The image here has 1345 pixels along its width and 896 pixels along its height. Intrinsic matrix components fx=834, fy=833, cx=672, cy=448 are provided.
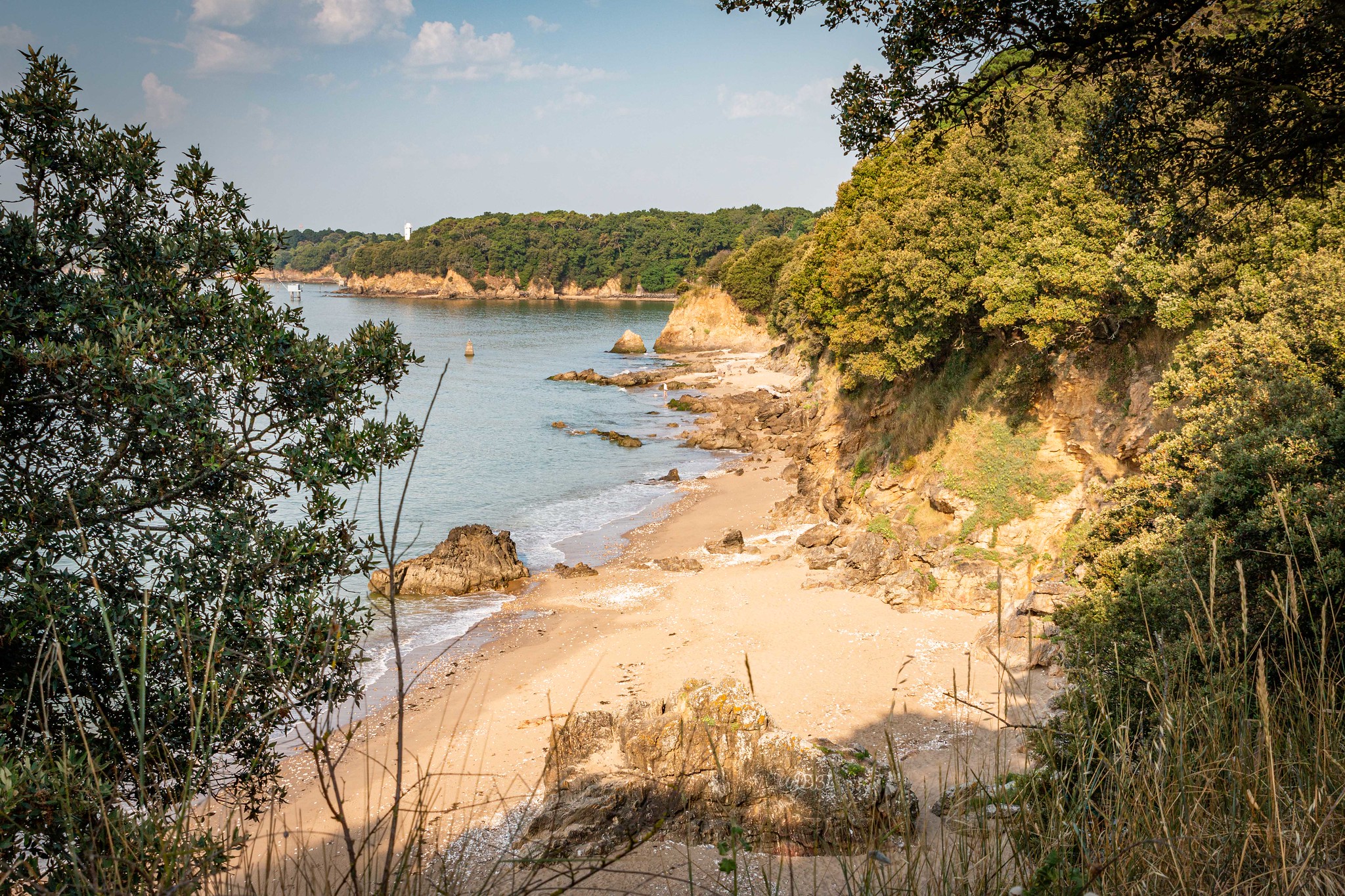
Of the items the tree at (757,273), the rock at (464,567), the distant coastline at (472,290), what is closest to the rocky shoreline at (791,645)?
the rock at (464,567)

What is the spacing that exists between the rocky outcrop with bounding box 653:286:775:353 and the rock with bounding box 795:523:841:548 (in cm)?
6168

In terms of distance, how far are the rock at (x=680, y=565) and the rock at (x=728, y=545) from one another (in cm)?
85

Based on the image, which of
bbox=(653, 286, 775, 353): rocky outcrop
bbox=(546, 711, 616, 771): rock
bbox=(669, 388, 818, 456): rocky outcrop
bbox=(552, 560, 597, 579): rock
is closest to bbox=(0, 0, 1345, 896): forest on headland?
bbox=(546, 711, 616, 771): rock

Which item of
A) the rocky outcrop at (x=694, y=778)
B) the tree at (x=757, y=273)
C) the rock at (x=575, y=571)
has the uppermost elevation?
the tree at (x=757, y=273)

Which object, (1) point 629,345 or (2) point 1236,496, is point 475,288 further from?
(2) point 1236,496

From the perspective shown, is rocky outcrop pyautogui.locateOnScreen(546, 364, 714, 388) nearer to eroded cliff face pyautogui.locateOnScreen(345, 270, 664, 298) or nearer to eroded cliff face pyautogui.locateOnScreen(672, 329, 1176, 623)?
eroded cliff face pyautogui.locateOnScreen(672, 329, 1176, 623)

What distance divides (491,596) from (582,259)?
150766 millimetres

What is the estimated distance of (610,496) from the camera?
108 feet

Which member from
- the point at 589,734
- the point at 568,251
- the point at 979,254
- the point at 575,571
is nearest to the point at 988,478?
the point at 979,254

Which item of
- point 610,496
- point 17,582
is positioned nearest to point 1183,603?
point 17,582

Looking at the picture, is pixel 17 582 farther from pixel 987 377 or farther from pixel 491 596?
pixel 987 377

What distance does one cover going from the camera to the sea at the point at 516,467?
20641 mm

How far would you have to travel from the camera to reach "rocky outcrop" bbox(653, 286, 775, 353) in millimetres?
84562

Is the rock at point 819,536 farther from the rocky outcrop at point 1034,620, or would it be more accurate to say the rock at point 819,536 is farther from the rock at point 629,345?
the rock at point 629,345
